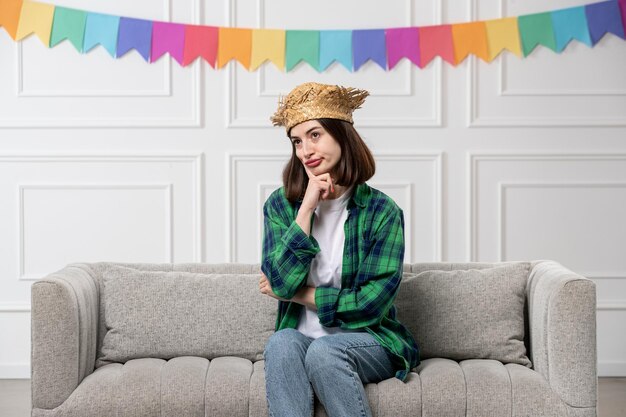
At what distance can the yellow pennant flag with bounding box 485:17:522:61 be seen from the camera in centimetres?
393

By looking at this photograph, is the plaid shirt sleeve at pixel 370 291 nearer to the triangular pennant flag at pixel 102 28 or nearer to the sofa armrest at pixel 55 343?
the sofa armrest at pixel 55 343

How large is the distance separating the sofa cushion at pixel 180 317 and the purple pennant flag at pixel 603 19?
2.17m

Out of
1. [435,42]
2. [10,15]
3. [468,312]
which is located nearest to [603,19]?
[435,42]

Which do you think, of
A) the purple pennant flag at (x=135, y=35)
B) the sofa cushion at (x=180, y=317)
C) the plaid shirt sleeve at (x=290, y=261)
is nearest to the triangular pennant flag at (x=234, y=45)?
the purple pennant flag at (x=135, y=35)

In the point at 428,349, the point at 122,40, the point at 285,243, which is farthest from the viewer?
the point at 122,40

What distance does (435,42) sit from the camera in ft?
12.9

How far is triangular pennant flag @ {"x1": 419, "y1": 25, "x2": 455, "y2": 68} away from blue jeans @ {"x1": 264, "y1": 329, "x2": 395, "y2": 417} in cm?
199

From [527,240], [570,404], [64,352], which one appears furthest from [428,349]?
[527,240]

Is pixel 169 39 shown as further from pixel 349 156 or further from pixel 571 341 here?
pixel 571 341

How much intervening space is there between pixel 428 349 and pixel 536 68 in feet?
5.93

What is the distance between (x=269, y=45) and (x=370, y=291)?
74.1 inches

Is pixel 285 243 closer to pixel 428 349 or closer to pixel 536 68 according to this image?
pixel 428 349

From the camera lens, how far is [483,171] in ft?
13.1

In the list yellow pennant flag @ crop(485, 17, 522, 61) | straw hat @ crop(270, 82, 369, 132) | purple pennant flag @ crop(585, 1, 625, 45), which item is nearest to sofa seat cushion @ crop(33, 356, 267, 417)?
straw hat @ crop(270, 82, 369, 132)
